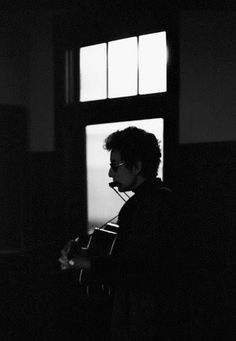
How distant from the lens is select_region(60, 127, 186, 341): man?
2391 mm

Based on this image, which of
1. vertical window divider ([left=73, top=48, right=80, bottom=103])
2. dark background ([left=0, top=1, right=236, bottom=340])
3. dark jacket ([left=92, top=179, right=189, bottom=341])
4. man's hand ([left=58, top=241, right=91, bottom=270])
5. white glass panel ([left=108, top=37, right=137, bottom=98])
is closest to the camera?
dark jacket ([left=92, top=179, right=189, bottom=341])

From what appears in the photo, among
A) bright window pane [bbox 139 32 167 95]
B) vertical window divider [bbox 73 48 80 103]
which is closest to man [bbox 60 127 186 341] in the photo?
bright window pane [bbox 139 32 167 95]

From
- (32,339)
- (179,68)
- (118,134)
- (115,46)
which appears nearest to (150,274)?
(118,134)

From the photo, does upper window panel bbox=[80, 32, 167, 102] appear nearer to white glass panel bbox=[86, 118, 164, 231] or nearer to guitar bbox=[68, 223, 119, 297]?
white glass panel bbox=[86, 118, 164, 231]

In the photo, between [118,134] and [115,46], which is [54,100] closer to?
[115,46]

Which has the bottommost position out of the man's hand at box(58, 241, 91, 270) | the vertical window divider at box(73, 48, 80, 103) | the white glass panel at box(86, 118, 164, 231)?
the man's hand at box(58, 241, 91, 270)

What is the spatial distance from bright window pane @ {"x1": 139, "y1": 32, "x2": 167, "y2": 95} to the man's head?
1.07 m

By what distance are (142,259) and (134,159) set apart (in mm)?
434

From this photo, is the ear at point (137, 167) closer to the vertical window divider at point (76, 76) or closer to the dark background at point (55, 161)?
the dark background at point (55, 161)

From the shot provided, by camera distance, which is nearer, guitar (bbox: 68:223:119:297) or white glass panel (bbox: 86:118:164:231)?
guitar (bbox: 68:223:119:297)

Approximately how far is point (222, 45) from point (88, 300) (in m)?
1.83

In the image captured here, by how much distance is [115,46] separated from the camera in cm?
403

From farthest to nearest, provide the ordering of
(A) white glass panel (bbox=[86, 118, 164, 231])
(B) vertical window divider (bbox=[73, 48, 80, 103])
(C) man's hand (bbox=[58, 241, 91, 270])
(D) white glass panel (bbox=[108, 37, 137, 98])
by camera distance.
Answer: (B) vertical window divider (bbox=[73, 48, 80, 103]), (A) white glass panel (bbox=[86, 118, 164, 231]), (D) white glass panel (bbox=[108, 37, 137, 98]), (C) man's hand (bbox=[58, 241, 91, 270])

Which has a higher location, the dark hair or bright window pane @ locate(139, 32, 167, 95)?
bright window pane @ locate(139, 32, 167, 95)
